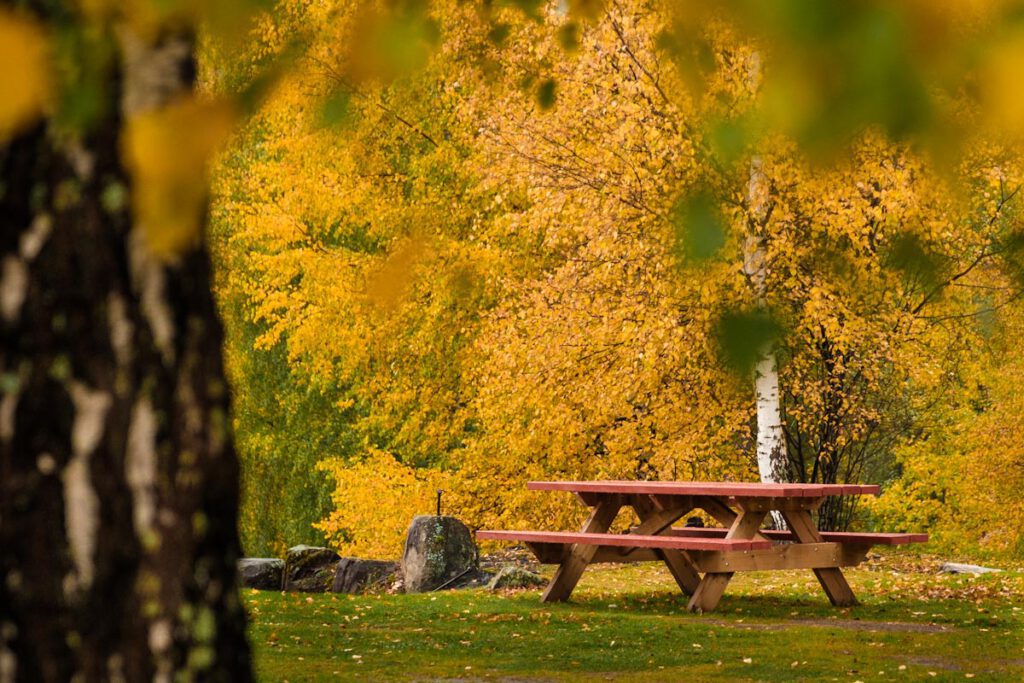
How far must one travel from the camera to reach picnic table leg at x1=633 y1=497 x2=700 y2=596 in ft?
33.7

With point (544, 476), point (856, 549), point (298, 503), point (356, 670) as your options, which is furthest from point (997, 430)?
point (356, 670)

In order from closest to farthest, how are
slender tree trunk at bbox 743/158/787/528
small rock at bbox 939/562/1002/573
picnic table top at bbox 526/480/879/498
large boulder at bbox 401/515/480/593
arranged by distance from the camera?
picnic table top at bbox 526/480/879/498 < large boulder at bbox 401/515/480/593 < small rock at bbox 939/562/1002/573 < slender tree trunk at bbox 743/158/787/528

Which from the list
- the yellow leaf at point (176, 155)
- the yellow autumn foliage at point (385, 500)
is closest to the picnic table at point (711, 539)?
the yellow autumn foliage at point (385, 500)

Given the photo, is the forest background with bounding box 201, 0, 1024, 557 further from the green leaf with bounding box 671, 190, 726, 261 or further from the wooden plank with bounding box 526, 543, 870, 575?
the green leaf with bounding box 671, 190, 726, 261

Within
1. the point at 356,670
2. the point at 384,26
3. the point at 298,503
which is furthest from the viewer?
the point at 298,503

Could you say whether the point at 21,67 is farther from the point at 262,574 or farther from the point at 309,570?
the point at 309,570

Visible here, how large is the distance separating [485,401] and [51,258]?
547 inches

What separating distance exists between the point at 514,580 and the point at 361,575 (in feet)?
6.17

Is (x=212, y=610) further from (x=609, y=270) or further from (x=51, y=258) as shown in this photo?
(x=609, y=270)

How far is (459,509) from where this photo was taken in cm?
1730

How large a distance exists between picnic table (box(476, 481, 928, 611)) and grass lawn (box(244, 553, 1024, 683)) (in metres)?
0.22

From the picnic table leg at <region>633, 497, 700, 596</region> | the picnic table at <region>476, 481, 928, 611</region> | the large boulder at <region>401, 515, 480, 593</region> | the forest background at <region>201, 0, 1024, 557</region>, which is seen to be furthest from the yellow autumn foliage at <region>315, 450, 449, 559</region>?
the picnic table at <region>476, 481, 928, 611</region>

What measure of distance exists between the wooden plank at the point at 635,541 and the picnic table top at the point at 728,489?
300mm

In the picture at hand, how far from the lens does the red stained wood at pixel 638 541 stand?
30.2 feet
